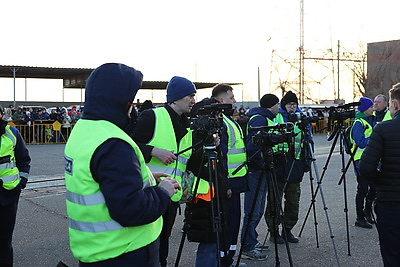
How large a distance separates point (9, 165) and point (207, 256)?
2.12 m

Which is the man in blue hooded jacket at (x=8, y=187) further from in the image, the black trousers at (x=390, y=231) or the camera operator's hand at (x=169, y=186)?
the black trousers at (x=390, y=231)

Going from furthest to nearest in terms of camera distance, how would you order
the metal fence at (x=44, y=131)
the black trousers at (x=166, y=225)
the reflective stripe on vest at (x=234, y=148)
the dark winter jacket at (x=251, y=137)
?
the metal fence at (x=44, y=131) < the dark winter jacket at (x=251, y=137) < the reflective stripe on vest at (x=234, y=148) < the black trousers at (x=166, y=225)

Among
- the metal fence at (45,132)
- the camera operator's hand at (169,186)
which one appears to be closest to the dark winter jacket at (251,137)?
the camera operator's hand at (169,186)

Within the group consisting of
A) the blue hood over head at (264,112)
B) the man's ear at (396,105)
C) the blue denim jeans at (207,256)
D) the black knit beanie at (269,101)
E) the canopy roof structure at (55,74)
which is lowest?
the blue denim jeans at (207,256)

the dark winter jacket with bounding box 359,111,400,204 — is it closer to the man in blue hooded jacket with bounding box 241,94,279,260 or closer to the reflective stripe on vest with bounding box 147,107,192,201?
the reflective stripe on vest with bounding box 147,107,192,201

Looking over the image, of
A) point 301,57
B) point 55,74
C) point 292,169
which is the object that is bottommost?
point 292,169

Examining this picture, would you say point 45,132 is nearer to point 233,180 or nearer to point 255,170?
point 255,170

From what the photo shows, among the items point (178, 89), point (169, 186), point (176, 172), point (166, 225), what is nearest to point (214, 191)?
point (176, 172)

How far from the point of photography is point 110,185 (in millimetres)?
2229

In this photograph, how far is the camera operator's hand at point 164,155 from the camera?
374 cm

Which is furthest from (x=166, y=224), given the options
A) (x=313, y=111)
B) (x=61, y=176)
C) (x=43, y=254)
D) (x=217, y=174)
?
(x=61, y=176)

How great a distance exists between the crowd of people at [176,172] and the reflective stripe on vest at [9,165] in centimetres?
1

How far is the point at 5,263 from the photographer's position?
4.28 meters

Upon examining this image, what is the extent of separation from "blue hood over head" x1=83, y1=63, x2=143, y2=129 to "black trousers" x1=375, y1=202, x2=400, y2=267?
252 centimetres
